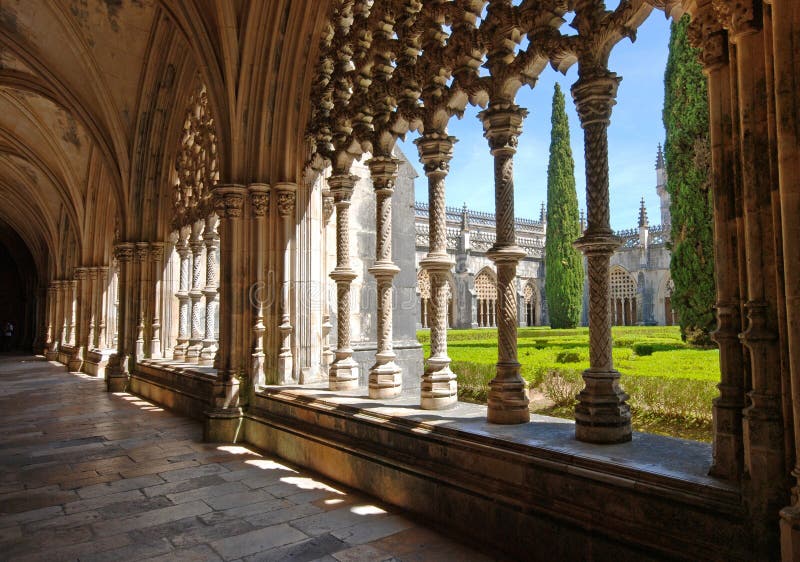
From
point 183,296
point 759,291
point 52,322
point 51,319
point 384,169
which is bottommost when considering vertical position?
point 52,322

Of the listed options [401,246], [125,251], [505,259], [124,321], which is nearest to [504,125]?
[505,259]

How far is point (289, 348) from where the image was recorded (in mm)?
5254

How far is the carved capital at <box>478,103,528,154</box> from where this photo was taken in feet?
10.6

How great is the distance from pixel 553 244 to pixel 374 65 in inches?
633

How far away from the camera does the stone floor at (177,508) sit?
2732mm

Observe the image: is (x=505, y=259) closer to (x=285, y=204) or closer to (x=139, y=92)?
(x=285, y=204)

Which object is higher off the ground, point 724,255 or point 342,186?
point 342,186

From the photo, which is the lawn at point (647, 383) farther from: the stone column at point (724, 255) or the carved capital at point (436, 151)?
the carved capital at point (436, 151)

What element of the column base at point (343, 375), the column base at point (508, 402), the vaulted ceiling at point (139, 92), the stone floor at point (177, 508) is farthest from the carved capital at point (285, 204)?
the column base at point (508, 402)

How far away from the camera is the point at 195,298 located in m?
7.81

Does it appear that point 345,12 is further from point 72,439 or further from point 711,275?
point 72,439

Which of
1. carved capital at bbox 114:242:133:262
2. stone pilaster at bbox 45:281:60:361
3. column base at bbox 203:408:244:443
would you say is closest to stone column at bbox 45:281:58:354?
stone pilaster at bbox 45:281:60:361

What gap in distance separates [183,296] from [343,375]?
4650 millimetres

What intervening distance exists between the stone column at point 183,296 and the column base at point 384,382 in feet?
15.9
